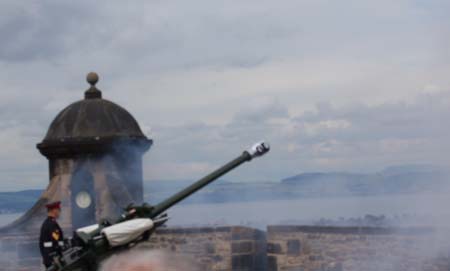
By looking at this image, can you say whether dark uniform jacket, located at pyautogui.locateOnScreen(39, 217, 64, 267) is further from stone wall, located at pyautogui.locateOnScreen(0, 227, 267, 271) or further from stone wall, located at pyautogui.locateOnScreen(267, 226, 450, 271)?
stone wall, located at pyautogui.locateOnScreen(267, 226, 450, 271)

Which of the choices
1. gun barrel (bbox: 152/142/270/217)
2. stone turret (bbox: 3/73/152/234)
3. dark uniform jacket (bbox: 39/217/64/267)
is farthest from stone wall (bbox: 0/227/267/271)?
gun barrel (bbox: 152/142/270/217)

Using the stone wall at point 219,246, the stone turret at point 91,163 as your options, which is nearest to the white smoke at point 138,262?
the stone wall at point 219,246

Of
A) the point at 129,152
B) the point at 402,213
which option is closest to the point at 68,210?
the point at 129,152

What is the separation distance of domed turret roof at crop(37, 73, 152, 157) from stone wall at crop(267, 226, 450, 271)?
9.14ft

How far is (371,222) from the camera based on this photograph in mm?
10859

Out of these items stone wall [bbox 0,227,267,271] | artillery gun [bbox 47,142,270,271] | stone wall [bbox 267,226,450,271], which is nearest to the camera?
artillery gun [bbox 47,142,270,271]

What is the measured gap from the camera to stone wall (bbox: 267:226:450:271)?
9.55 meters

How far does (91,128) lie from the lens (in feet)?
42.9

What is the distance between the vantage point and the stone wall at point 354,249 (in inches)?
376

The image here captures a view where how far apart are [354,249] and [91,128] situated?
4575 millimetres

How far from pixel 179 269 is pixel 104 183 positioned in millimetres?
3894

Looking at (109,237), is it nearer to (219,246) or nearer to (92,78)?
(219,246)

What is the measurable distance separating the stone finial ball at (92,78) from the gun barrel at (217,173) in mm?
5512

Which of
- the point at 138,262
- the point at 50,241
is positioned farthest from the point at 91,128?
the point at 138,262
